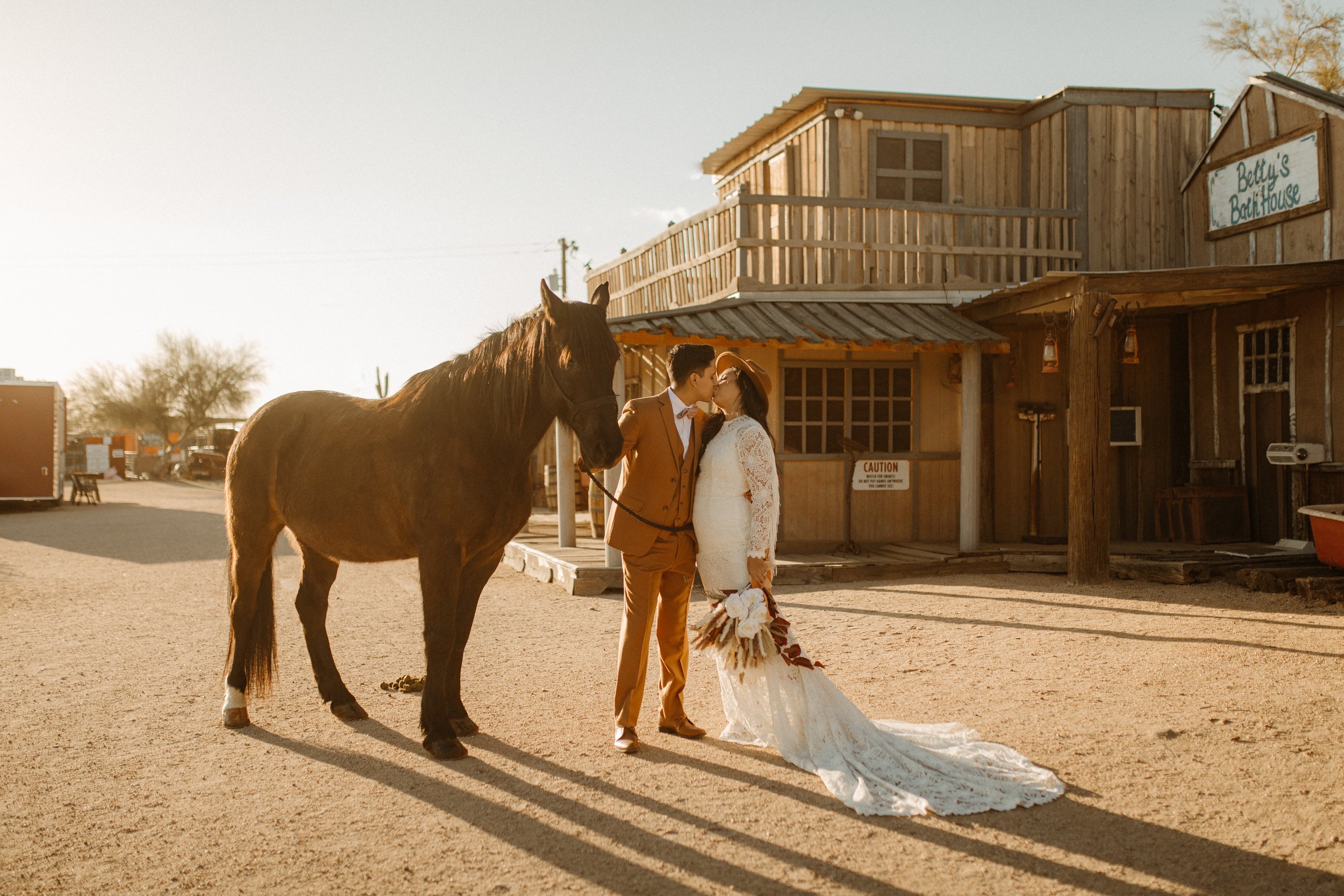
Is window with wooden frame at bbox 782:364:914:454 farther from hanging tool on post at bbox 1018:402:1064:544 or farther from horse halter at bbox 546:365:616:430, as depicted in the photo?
horse halter at bbox 546:365:616:430

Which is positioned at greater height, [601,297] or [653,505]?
[601,297]

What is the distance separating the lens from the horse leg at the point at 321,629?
197 inches

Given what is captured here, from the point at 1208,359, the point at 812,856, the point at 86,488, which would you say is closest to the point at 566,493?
the point at 1208,359

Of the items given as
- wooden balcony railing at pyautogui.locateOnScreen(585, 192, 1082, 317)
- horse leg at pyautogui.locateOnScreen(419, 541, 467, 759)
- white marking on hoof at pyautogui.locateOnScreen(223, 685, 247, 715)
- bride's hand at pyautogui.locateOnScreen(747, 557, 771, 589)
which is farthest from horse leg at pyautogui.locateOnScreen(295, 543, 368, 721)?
wooden balcony railing at pyautogui.locateOnScreen(585, 192, 1082, 317)

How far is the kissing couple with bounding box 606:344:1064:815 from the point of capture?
408cm

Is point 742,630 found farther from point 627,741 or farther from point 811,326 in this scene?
point 811,326

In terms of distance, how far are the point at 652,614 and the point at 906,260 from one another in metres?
8.45

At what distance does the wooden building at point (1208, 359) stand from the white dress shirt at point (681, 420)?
5.97 metres

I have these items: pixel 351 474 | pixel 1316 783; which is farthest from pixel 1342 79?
pixel 351 474

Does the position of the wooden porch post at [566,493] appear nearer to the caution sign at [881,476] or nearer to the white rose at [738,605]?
the caution sign at [881,476]

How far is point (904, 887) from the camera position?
2.98m

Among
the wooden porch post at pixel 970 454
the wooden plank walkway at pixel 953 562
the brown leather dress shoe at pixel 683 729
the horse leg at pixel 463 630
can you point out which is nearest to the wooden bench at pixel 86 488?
the wooden plank walkway at pixel 953 562

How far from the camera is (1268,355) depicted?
35.9ft

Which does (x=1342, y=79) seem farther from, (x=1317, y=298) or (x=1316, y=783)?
(x=1316, y=783)
